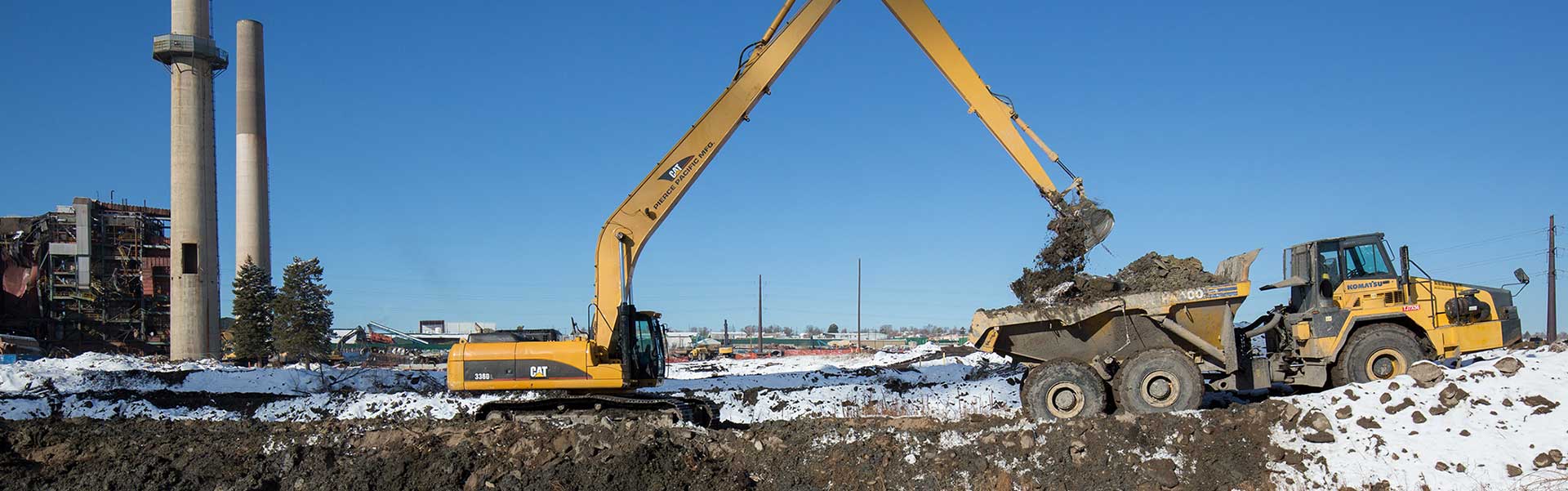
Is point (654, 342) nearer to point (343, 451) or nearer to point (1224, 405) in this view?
point (343, 451)

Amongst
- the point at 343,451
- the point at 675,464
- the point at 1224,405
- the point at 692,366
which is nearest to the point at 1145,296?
the point at 1224,405

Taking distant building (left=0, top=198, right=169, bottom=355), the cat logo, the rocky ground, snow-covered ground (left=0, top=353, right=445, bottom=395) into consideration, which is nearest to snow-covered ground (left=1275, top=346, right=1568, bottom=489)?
the rocky ground

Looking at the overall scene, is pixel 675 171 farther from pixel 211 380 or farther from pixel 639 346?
pixel 211 380

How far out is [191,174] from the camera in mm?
48094

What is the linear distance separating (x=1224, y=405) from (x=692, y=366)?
18118 mm

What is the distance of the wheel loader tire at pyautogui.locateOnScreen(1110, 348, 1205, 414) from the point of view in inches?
535

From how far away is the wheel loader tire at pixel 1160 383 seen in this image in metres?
13.6

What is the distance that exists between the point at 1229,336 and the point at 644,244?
8068 mm

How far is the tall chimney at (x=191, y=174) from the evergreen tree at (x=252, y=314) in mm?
1804

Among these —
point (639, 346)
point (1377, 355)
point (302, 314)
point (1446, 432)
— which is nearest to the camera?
point (1446, 432)

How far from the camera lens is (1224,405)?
15.2m

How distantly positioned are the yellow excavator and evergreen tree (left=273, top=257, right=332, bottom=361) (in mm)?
33989

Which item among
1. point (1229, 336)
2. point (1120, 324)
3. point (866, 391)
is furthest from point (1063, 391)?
point (866, 391)

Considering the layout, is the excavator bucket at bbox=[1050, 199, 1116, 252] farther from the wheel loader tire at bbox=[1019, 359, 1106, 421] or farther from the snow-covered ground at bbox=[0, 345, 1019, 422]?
the snow-covered ground at bbox=[0, 345, 1019, 422]
